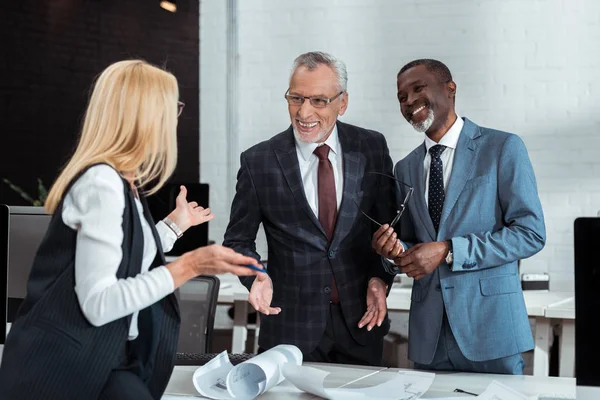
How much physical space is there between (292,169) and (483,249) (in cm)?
61

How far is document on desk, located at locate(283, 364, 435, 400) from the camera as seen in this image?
1.74m

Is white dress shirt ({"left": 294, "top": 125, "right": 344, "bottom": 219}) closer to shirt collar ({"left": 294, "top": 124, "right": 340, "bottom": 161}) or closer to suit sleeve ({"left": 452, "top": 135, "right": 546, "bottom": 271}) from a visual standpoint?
shirt collar ({"left": 294, "top": 124, "right": 340, "bottom": 161})

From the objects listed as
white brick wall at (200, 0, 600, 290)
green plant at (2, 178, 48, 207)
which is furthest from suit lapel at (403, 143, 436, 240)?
green plant at (2, 178, 48, 207)

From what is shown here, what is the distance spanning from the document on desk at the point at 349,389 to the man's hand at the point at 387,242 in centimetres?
34

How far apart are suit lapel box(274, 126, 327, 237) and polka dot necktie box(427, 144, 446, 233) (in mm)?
318

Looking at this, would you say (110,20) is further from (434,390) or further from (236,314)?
(434,390)

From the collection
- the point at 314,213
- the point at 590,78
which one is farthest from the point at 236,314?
the point at 590,78

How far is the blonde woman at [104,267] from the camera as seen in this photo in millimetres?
1355

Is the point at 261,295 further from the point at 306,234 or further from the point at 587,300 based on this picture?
the point at 587,300

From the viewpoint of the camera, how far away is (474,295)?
2.09 m

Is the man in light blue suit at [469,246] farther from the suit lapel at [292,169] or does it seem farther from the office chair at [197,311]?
the office chair at [197,311]

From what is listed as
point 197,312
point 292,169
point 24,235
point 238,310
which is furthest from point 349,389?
point 238,310

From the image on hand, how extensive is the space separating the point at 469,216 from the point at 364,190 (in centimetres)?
33

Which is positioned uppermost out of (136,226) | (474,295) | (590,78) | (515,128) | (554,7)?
(554,7)
